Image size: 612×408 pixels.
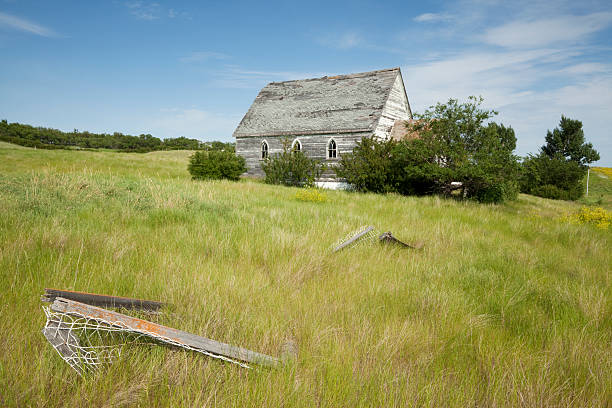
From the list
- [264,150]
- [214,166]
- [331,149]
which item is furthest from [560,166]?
[214,166]

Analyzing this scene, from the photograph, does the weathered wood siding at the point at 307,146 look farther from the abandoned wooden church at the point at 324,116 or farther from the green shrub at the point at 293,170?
the green shrub at the point at 293,170

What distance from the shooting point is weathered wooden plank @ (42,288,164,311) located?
209 centimetres

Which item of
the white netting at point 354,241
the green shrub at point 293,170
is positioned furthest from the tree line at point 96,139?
the white netting at point 354,241

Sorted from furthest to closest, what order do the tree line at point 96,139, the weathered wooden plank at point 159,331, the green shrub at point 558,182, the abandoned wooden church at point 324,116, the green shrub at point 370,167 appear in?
the tree line at point 96,139
the green shrub at point 558,182
the abandoned wooden church at point 324,116
the green shrub at point 370,167
the weathered wooden plank at point 159,331

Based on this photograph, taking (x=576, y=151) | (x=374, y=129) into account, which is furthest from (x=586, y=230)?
(x=576, y=151)

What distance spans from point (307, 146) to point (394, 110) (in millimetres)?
6949

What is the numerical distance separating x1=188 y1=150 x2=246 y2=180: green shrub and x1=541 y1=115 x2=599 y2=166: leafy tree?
43.7m

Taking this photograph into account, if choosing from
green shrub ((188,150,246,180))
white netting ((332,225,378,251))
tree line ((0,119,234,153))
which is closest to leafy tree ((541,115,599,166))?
green shrub ((188,150,246,180))

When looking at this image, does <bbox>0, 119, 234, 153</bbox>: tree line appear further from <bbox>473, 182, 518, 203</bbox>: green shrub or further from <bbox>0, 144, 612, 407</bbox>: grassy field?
<bbox>0, 144, 612, 407</bbox>: grassy field

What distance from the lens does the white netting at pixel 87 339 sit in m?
1.92

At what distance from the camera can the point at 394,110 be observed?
2256 centimetres

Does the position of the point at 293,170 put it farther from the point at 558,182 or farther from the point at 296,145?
the point at 558,182

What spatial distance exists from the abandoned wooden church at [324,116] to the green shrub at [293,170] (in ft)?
4.85

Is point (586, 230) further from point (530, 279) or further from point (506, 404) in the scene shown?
point (506, 404)
